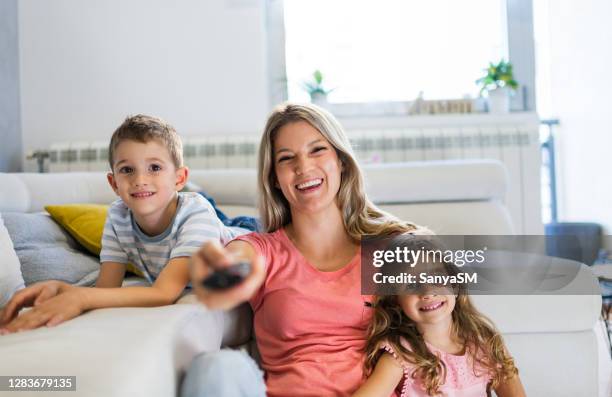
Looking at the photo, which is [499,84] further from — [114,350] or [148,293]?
[114,350]

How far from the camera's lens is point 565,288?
133cm

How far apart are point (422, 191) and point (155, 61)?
1678 mm

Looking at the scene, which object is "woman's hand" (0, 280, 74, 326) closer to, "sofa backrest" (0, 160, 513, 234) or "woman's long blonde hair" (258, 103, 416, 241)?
"woman's long blonde hair" (258, 103, 416, 241)

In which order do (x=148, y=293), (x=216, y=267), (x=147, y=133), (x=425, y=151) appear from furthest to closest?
(x=425, y=151), (x=147, y=133), (x=148, y=293), (x=216, y=267)

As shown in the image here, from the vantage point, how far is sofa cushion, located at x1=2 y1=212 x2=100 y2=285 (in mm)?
1409

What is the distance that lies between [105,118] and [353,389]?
2.55 meters

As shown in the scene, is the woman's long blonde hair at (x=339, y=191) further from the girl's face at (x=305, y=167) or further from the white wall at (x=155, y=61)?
the white wall at (x=155, y=61)

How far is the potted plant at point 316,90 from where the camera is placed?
3.26 meters

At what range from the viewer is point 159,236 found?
1175mm

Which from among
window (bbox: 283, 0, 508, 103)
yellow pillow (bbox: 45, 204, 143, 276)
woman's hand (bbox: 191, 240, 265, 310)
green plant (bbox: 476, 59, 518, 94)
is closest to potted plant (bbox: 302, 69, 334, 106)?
window (bbox: 283, 0, 508, 103)

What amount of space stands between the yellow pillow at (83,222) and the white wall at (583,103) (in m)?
2.65

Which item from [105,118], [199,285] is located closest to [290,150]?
[199,285]

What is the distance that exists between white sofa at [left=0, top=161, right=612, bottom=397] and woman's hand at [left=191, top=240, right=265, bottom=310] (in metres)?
0.42

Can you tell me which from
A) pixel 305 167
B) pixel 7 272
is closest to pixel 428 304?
pixel 305 167
